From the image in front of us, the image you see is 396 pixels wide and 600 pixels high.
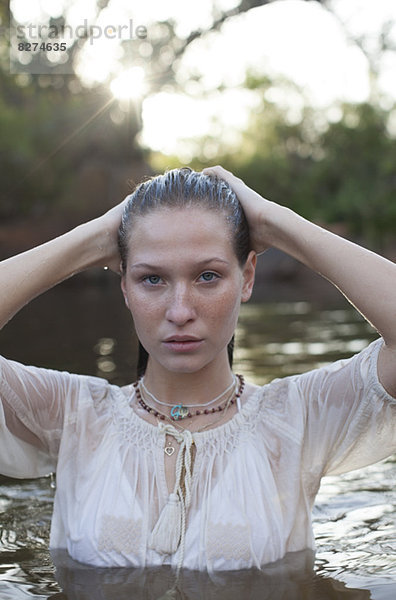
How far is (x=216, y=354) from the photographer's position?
2.31m

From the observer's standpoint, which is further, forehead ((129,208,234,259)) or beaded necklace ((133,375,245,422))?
beaded necklace ((133,375,245,422))

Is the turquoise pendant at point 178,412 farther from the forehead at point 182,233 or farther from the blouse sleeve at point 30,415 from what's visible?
the forehead at point 182,233

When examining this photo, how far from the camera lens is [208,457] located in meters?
2.35

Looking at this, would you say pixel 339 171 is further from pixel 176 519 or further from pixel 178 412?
pixel 176 519

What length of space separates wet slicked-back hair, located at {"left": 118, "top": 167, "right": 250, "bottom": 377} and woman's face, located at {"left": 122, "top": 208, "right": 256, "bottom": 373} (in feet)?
0.07

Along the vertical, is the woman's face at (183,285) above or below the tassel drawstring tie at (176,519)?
above

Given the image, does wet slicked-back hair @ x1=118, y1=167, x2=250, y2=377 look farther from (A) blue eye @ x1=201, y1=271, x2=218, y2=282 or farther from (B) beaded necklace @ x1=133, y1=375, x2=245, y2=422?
(B) beaded necklace @ x1=133, y1=375, x2=245, y2=422

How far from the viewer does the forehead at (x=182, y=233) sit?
2203mm

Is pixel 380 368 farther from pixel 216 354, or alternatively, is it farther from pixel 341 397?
pixel 216 354

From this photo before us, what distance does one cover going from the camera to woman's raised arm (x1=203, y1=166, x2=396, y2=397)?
214 cm

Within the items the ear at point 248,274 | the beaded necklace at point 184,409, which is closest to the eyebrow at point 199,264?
the ear at point 248,274

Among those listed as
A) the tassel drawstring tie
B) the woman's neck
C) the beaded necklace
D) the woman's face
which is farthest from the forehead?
the tassel drawstring tie

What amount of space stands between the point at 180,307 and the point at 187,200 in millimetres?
297

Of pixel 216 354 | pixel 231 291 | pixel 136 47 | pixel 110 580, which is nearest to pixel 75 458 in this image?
pixel 110 580
